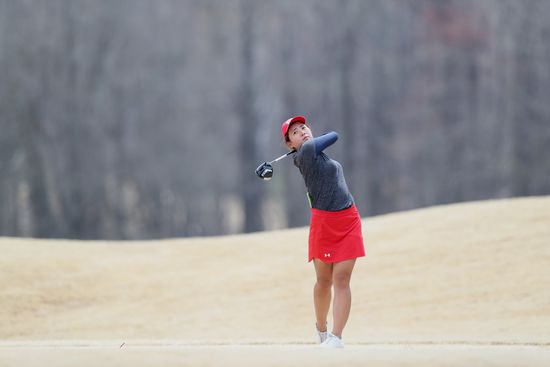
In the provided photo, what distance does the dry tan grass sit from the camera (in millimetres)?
9297

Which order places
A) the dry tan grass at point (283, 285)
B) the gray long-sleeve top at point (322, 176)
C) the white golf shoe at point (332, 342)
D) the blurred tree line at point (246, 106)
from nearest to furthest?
the white golf shoe at point (332, 342)
the gray long-sleeve top at point (322, 176)
the dry tan grass at point (283, 285)
the blurred tree line at point (246, 106)

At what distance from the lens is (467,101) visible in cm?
3003

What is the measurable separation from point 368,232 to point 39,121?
15.9 m

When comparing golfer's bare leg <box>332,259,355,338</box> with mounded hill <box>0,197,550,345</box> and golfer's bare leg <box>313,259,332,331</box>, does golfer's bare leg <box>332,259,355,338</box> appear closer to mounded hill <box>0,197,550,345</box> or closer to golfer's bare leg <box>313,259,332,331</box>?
golfer's bare leg <box>313,259,332,331</box>

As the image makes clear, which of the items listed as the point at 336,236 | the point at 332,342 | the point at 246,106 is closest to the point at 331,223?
the point at 336,236

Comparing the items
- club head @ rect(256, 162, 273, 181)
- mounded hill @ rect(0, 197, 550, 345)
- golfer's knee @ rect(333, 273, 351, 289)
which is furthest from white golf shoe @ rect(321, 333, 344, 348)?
mounded hill @ rect(0, 197, 550, 345)

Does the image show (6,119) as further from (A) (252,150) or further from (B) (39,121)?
(A) (252,150)

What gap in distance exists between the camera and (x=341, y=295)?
6.09 m

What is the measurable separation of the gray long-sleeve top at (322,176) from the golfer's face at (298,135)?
11 cm

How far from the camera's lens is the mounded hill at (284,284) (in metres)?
9.31

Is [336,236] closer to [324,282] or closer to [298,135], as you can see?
[324,282]

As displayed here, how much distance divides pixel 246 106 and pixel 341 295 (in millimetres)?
22988

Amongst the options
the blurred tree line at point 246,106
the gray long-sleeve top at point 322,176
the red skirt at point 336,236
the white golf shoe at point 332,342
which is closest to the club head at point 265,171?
the gray long-sleeve top at point 322,176

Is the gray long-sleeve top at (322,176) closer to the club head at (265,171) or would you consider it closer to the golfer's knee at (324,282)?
the club head at (265,171)
